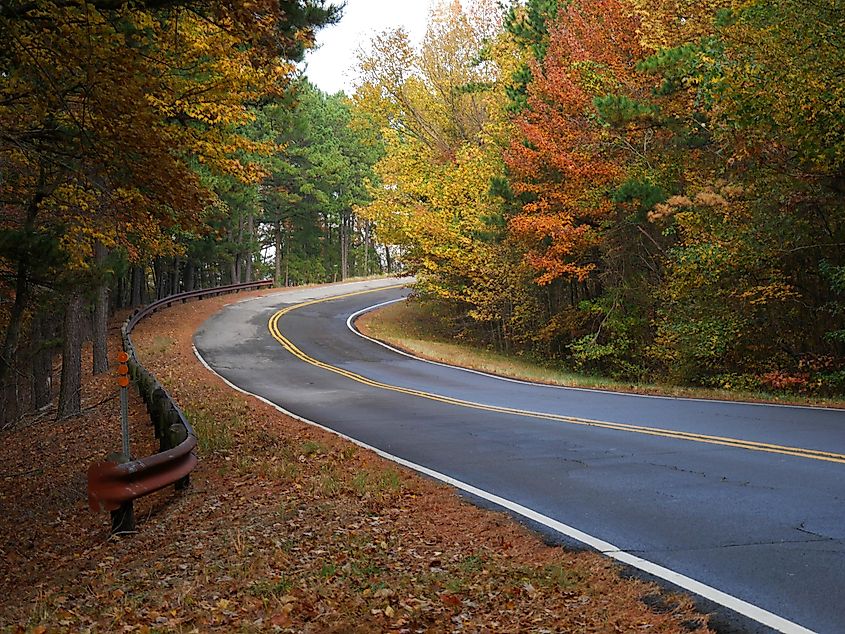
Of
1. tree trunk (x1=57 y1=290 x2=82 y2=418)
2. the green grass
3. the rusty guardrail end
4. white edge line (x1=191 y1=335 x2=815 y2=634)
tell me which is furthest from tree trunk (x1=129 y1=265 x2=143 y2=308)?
white edge line (x1=191 y1=335 x2=815 y2=634)

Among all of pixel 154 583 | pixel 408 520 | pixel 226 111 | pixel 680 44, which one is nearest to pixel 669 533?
pixel 408 520

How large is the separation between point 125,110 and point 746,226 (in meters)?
A: 14.9

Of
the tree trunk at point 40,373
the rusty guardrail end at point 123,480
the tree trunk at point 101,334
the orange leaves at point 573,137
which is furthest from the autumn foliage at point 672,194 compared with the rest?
the tree trunk at point 40,373

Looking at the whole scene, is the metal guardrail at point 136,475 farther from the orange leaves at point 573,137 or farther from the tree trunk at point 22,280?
the orange leaves at point 573,137

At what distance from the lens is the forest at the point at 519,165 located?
10.1 meters

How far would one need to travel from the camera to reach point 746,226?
61.4ft

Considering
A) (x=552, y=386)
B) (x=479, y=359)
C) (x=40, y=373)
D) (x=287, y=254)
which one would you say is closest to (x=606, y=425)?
(x=552, y=386)

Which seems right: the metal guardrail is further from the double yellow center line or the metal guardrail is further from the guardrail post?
the double yellow center line

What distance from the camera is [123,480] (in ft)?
25.9

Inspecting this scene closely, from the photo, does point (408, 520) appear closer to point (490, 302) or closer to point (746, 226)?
point (746, 226)

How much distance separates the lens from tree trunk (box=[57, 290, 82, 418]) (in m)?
17.4

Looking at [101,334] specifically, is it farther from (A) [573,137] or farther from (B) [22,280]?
(A) [573,137]

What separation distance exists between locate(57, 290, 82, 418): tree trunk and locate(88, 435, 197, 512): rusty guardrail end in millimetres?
9790

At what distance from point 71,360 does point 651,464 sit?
45.0 ft
